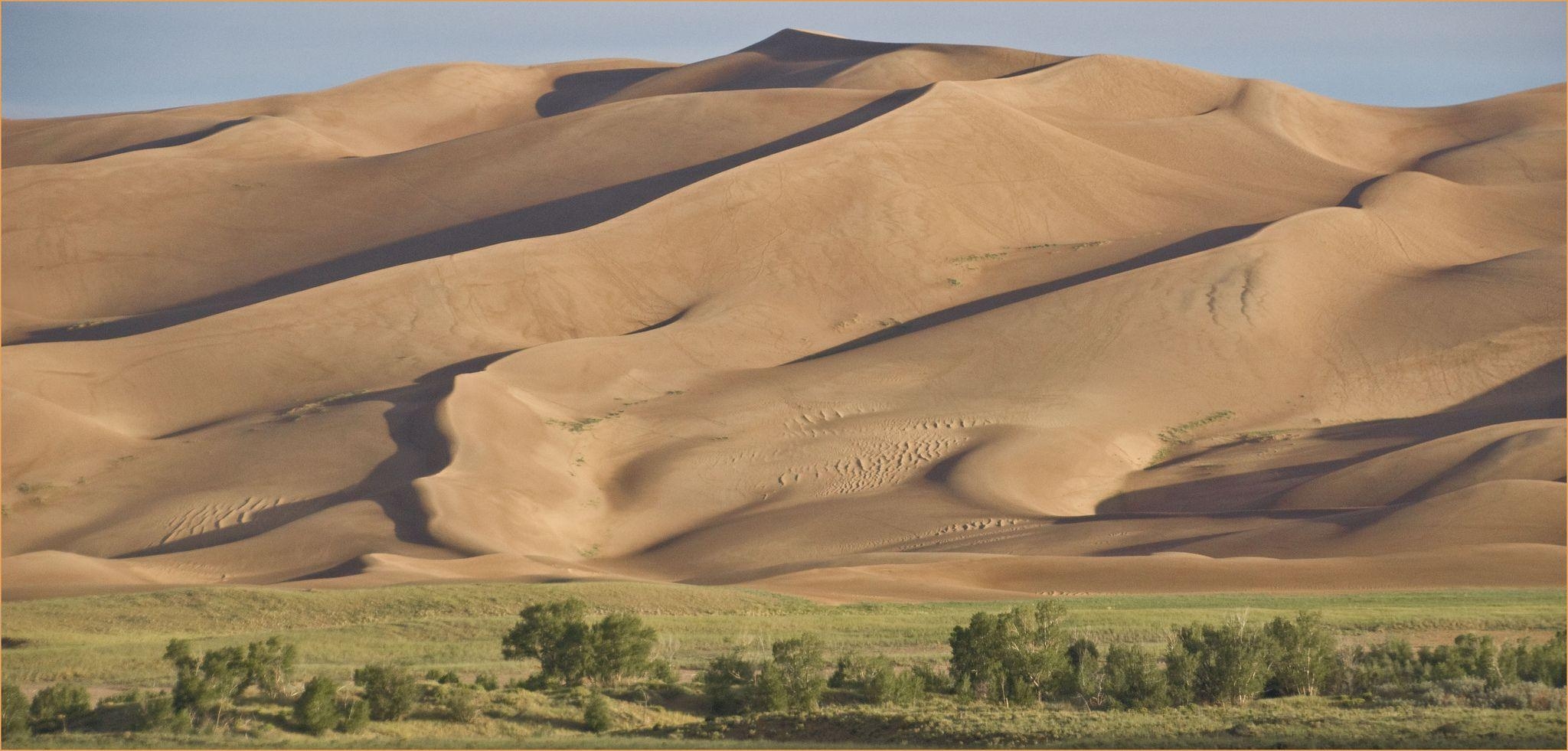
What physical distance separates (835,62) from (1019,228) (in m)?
51.0

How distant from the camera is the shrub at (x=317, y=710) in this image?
17656 millimetres

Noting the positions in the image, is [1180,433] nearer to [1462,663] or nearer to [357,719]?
[1462,663]

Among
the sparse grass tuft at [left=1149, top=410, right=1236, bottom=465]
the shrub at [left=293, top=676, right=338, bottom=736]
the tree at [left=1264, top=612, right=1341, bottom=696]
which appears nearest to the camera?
the shrub at [left=293, top=676, right=338, bottom=736]

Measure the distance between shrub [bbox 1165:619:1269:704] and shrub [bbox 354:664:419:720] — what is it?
8778 millimetres

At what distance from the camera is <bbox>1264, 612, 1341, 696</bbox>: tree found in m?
19.7

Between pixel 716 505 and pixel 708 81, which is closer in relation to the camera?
pixel 716 505

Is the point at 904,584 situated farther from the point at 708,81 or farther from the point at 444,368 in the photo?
the point at 708,81

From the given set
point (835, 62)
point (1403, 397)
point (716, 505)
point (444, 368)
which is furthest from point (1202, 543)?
point (835, 62)

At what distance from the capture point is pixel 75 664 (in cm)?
2258

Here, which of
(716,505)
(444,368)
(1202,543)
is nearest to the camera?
(1202,543)

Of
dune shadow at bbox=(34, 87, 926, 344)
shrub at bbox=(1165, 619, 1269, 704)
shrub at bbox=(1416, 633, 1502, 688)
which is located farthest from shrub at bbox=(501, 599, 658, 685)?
dune shadow at bbox=(34, 87, 926, 344)

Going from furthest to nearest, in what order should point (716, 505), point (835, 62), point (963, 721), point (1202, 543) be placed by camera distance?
point (835, 62) < point (716, 505) < point (1202, 543) < point (963, 721)

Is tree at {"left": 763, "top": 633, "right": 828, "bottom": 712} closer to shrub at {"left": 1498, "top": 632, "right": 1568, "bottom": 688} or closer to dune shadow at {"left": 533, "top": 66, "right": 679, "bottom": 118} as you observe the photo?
shrub at {"left": 1498, "top": 632, "right": 1568, "bottom": 688}

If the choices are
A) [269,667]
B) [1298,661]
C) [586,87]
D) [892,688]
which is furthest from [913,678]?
[586,87]
